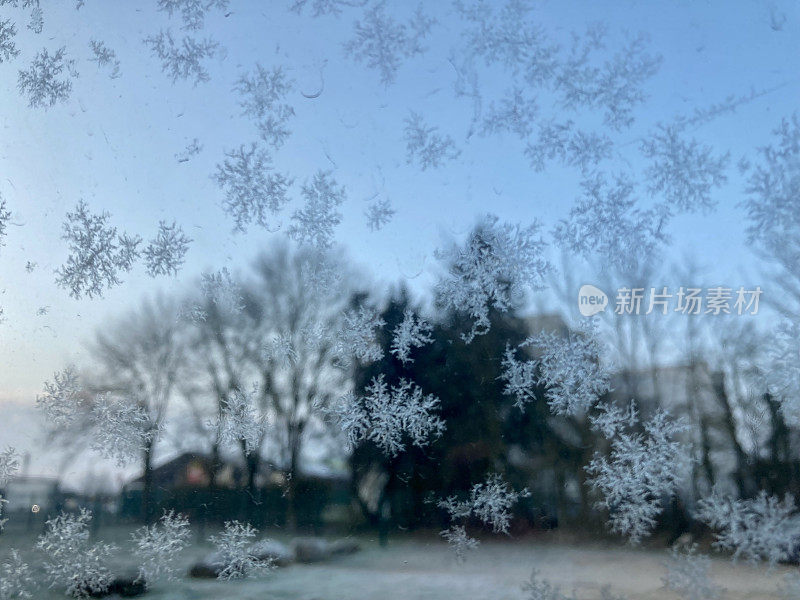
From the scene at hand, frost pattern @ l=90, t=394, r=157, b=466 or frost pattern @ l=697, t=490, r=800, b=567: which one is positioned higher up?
frost pattern @ l=90, t=394, r=157, b=466

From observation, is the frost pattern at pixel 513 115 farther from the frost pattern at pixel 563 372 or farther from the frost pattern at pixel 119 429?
the frost pattern at pixel 119 429

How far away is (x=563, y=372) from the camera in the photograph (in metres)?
1.50

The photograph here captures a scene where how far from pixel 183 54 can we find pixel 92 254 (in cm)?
55

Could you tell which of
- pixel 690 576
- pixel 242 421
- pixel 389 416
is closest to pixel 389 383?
pixel 389 416

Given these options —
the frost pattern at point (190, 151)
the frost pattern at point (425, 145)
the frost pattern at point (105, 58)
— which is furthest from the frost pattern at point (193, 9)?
the frost pattern at point (425, 145)

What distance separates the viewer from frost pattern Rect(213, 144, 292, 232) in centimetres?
176

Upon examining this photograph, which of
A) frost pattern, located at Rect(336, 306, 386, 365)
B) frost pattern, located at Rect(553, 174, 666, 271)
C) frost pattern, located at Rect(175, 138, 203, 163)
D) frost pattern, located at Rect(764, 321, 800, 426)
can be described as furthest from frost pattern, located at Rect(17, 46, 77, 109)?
frost pattern, located at Rect(764, 321, 800, 426)

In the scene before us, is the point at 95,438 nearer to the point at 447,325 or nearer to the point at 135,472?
the point at 135,472

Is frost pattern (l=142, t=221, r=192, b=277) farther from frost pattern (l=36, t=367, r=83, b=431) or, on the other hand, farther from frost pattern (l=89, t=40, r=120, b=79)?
frost pattern (l=89, t=40, r=120, b=79)

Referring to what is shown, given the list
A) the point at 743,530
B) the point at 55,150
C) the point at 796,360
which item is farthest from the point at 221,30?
the point at 743,530

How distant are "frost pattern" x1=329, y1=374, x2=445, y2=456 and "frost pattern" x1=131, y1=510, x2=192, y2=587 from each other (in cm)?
46

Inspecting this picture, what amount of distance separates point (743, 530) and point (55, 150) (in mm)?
1831

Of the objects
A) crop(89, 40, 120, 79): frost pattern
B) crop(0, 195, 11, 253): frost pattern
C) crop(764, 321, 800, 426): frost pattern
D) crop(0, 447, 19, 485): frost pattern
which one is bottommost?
crop(0, 447, 19, 485): frost pattern

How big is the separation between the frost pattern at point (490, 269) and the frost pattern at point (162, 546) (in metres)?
0.79
